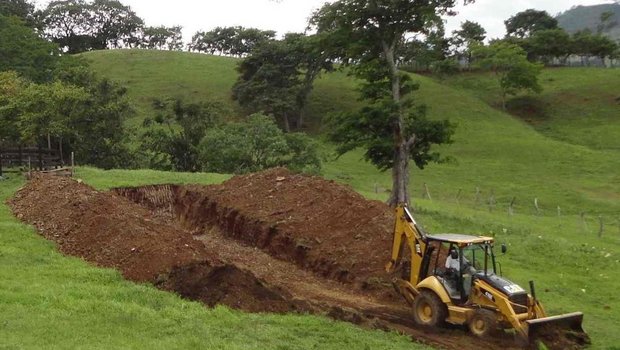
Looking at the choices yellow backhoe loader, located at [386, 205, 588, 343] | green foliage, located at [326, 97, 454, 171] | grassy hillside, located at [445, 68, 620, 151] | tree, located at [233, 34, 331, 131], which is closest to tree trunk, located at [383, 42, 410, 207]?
green foliage, located at [326, 97, 454, 171]

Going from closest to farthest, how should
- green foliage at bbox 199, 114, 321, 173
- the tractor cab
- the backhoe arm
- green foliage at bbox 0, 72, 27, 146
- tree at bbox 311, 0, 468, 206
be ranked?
the tractor cab, the backhoe arm, tree at bbox 311, 0, 468, 206, green foliage at bbox 0, 72, 27, 146, green foliage at bbox 199, 114, 321, 173

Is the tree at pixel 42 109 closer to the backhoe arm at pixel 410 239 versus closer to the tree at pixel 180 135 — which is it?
the tree at pixel 180 135

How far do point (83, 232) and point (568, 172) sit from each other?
45948 mm

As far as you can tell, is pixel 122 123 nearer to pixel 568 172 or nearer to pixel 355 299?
pixel 355 299

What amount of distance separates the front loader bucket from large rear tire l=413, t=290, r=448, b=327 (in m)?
2.02

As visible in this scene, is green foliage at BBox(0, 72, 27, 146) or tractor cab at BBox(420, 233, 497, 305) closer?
tractor cab at BBox(420, 233, 497, 305)

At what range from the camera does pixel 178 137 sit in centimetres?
4575

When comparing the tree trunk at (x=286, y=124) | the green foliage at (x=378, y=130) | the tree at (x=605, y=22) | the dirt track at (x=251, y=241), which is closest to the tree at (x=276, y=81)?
the tree trunk at (x=286, y=124)

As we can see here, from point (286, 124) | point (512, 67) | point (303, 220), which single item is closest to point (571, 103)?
point (512, 67)

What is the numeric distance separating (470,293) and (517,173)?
1709 inches

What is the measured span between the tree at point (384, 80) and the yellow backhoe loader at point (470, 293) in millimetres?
13293

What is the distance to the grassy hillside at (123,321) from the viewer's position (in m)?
11.0

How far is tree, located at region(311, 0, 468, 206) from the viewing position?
28.4 m

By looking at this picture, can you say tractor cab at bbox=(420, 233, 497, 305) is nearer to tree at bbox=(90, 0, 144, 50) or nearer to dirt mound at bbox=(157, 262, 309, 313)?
dirt mound at bbox=(157, 262, 309, 313)
